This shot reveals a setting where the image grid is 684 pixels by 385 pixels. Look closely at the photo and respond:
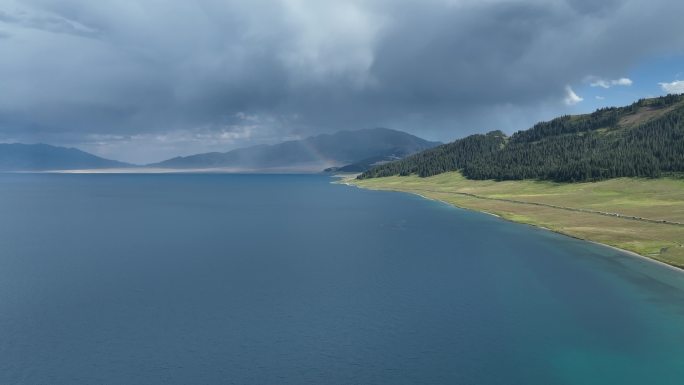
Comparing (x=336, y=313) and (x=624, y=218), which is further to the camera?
(x=624, y=218)

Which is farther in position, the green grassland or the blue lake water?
the green grassland

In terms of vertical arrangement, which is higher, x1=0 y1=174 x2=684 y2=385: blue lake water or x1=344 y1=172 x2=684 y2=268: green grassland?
x1=344 y1=172 x2=684 y2=268: green grassland

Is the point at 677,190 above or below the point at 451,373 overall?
above

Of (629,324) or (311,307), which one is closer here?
(629,324)

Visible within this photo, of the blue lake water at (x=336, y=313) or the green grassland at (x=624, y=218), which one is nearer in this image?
the blue lake water at (x=336, y=313)

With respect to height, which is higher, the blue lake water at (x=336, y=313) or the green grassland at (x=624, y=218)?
the green grassland at (x=624, y=218)

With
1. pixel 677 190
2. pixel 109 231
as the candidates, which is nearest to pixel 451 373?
pixel 109 231

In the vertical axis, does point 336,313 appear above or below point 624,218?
below

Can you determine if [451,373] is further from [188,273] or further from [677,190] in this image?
[677,190]
